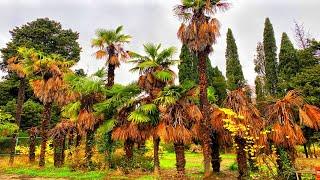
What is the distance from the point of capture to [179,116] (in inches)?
766

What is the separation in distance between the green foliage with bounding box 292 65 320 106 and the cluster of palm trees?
10.6 metres

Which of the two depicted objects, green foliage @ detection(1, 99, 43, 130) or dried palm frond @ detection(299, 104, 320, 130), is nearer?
dried palm frond @ detection(299, 104, 320, 130)

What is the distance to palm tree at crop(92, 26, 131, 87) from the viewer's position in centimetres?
2619

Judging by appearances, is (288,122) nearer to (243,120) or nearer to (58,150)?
(243,120)

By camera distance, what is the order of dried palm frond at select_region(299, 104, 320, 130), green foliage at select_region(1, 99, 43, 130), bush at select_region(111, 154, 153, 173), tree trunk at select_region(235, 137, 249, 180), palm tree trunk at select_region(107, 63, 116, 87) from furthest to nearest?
green foliage at select_region(1, 99, 43, 130), palm tree trunk at select_region(107, 63, 116, 87), bush at select_region(111, 154, 153, 173), tree trunk at select_region(235, 137, 249, 180), dried palm frond at select_region(299, 104, 320, 130)

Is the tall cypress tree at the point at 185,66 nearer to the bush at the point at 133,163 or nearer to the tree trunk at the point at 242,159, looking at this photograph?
the bush at the point at 133,163

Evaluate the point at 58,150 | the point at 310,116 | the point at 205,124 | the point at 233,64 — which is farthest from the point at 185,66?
the point at 310,116

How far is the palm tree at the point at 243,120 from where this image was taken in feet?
57.5

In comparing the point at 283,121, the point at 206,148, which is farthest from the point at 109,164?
the point at 283,121

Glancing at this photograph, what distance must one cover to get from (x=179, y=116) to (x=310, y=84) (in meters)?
15.9

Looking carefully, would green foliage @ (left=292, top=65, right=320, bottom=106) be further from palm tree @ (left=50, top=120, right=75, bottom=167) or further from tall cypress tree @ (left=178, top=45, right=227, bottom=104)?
palm tree @ (left=50, top=120, right=75, bottom=167)

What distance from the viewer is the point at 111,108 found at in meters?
24.2

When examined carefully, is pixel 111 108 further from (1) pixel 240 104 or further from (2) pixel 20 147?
(2) pixel 20 147

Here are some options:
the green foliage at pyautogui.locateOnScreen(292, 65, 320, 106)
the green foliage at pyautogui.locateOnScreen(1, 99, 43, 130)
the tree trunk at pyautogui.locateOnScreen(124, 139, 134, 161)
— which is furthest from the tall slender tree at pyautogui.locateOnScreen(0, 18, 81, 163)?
the green foliage at pyautogui.locateOnScreen(292, 65, 320, 106)
